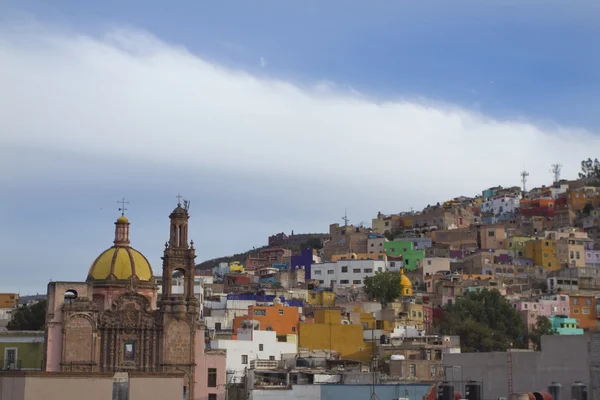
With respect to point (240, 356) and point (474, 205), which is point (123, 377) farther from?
point (474, 205)

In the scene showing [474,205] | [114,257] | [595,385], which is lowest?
[595,385]

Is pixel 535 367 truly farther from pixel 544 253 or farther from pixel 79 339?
pixel 544 253

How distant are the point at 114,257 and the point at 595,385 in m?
28.1

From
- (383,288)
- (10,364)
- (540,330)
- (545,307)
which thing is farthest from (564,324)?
(10,364)

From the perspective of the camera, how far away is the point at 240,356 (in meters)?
67.1

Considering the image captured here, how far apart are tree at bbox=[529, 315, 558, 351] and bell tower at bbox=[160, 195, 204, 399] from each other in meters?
32.1

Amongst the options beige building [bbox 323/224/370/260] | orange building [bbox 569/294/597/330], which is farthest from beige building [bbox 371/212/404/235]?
orange building [bbox 569/294/597/330]

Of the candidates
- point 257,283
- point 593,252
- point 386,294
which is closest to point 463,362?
point 386,294

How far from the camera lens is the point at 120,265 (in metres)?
61.5

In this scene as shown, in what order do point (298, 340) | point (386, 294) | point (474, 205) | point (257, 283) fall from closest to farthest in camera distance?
point (298, 340)
point (386, 294)
point (257, 283)
point (474, 205)

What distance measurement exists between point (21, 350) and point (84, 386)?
22471mm

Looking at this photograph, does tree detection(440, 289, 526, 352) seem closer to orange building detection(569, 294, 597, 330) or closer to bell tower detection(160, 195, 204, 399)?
orange building detection(569, 294, 597, 330)

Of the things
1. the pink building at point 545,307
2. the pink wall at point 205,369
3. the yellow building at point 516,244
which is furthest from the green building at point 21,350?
the yellow building at point 516,244

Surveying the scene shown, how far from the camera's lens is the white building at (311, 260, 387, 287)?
102m
